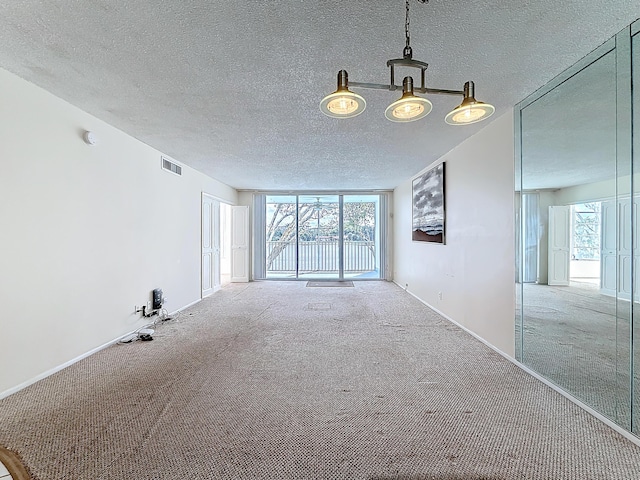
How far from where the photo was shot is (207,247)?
5.97 m

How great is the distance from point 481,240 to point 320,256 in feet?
18.8

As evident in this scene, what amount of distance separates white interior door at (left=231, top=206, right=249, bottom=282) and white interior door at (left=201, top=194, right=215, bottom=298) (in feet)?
4.45

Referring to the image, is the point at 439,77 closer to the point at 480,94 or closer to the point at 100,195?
the point at 480,94

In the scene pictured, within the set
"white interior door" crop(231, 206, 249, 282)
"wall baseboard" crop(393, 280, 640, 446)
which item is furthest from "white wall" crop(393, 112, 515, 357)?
"white interior door" crop(231, 206, 249, 282)

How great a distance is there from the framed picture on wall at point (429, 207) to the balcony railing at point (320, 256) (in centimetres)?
289

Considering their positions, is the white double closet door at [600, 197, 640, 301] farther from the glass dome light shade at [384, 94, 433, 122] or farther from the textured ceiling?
the glass dome light shade at [384, 94, 433, 122]

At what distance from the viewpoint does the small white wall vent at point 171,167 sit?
4.33 metres

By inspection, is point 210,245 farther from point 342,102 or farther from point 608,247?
point 608,247

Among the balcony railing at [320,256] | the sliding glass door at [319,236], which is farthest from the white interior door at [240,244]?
the sliding glass door at [319,236]

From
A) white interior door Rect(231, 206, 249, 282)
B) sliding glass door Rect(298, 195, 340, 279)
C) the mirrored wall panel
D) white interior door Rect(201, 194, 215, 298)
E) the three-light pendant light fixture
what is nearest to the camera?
the three-light pendant light fixture

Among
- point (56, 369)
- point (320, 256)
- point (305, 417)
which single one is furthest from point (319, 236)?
point (305, 417)

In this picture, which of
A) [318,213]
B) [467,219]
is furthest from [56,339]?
[318,213]

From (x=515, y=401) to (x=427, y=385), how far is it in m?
0.61

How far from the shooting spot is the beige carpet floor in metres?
1.54
